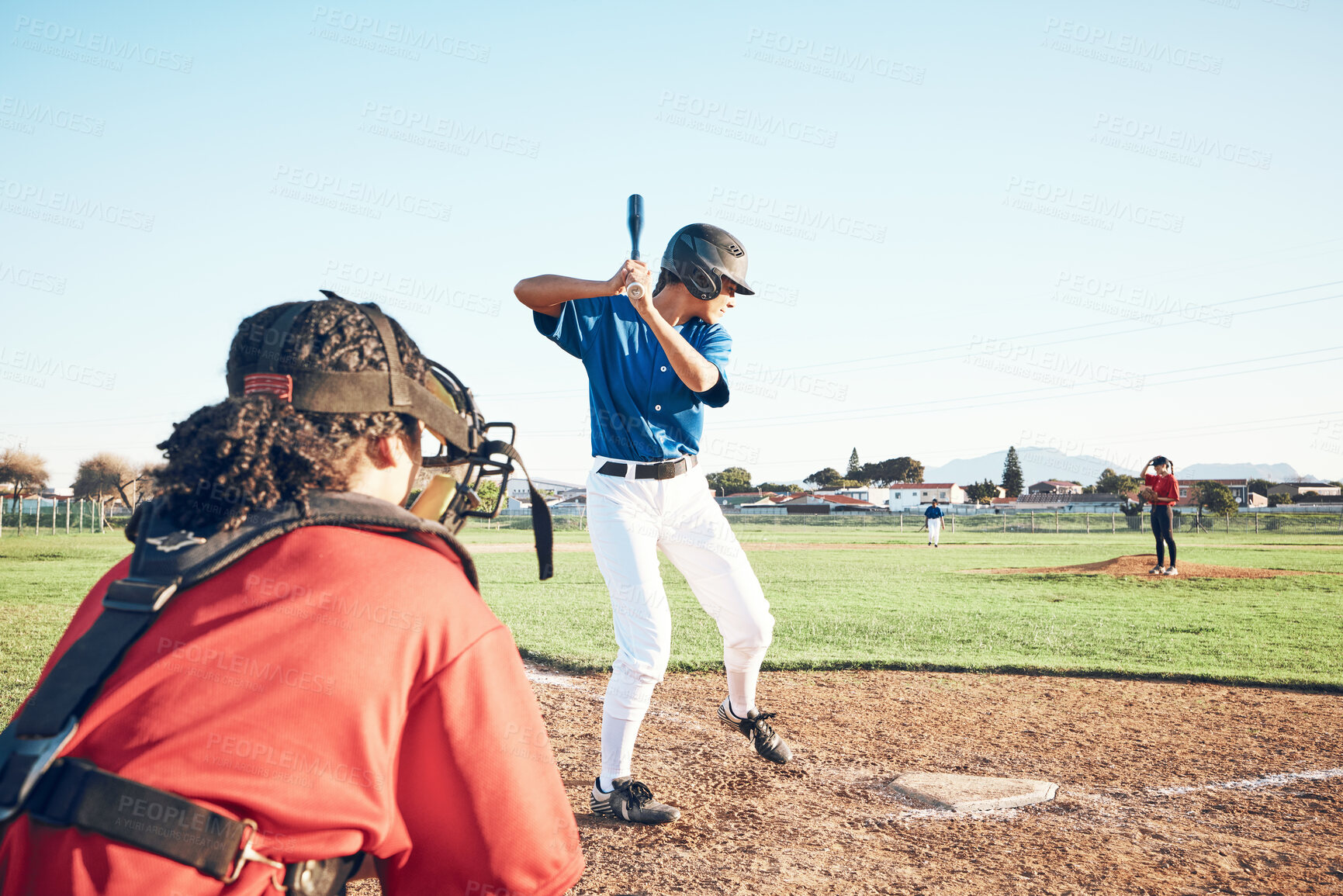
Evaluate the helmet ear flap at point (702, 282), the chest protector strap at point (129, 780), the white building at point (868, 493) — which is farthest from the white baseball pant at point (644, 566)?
the white building at point (868, 493)

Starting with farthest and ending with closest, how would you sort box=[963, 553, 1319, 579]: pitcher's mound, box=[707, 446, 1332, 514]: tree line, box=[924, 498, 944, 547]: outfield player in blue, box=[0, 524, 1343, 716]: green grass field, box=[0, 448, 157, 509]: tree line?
box=[707, 446, 1332, 514]: tree line, box=[0, 448, 157, 509]: tree line, box=[924, 498, 944, 547]: outfield player in blue, box=[963, 553, 1319, 579]: pitcher's mound, box=[0, 524, 1343, 716]: green grass field

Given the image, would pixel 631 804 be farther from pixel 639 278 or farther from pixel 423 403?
pixel 423 403

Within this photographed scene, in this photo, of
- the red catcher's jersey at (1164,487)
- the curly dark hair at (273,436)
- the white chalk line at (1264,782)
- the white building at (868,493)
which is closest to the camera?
the curly dark hair at (273,436)

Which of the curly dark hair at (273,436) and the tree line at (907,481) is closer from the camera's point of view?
the curly dark hair at (273,436)

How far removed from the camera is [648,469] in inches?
145

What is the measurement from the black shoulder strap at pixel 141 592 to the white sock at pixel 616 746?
253 centimetres

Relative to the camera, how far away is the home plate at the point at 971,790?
12.3 ft

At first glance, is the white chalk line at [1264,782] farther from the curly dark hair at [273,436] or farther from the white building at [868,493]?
the white building at [868,493]

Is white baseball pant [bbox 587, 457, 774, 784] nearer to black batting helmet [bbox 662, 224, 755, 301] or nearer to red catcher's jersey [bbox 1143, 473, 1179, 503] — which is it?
black batting helmet [bbox 662, 224, 755, 301]

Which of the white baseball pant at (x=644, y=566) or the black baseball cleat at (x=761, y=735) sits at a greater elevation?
the white baseball pant at (x=644, y=566)

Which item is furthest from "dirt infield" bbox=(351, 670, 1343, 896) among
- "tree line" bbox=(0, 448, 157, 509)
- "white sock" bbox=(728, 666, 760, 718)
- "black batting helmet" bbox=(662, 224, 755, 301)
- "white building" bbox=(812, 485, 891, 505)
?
"white building" bbox=(812, 485, 891, 505)

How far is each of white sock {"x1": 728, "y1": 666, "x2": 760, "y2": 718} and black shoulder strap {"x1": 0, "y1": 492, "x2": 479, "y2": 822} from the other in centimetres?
307

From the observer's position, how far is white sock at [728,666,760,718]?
4.16 m

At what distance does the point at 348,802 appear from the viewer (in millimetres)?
1117
